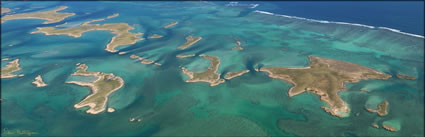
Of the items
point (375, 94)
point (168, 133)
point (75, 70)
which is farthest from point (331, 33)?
point (75, 70)

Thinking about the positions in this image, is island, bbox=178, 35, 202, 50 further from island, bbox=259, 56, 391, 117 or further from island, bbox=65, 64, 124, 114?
island, bbox=259, 56, 391, 117

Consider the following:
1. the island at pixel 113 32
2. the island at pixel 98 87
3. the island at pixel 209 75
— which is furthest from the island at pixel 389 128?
the island at pixel 113 32

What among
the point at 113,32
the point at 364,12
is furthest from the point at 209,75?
the point at 364,12

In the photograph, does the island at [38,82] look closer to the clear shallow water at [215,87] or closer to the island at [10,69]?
the clear shallow water at [215,87]

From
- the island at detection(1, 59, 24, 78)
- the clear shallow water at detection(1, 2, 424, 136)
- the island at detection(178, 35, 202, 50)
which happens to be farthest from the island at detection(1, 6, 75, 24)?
the island at detection(178, 35, 202, 50)

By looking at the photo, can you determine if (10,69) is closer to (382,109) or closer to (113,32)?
(113,32)

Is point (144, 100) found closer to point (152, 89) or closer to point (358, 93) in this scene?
point (152, 89)
